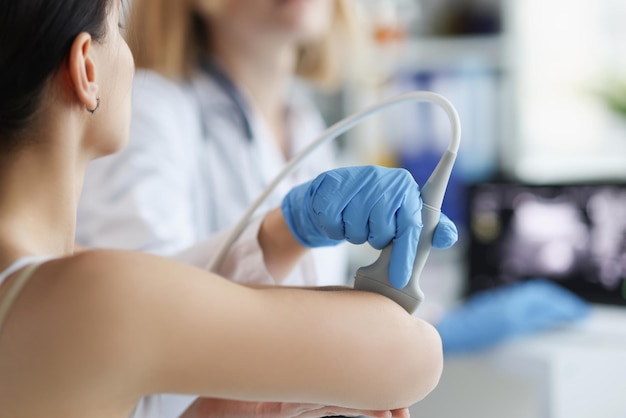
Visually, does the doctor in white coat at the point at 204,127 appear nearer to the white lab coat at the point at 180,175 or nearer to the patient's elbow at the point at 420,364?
the white lab coat at the point at 180,175

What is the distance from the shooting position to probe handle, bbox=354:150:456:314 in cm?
70

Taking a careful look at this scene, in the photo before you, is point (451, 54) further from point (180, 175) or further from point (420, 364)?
point (420, 364)

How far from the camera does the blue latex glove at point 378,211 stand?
69 cm

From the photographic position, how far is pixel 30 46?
623 mm

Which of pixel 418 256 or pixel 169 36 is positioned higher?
pixel 169 36

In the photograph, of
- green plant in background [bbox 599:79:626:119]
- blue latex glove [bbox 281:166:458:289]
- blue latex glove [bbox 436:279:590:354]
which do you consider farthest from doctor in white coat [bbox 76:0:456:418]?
green plant in background [bbox 599:79:626:119]

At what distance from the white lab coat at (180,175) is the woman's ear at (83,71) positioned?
381mm

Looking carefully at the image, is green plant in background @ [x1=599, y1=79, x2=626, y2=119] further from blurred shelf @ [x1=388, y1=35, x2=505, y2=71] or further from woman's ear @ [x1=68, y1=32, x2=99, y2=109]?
woman's ear @ [x1=68, y1=32, x2=99, y2=109]

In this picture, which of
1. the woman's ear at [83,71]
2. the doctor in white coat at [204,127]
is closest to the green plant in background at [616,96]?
the doctor in white coat at [204,127]

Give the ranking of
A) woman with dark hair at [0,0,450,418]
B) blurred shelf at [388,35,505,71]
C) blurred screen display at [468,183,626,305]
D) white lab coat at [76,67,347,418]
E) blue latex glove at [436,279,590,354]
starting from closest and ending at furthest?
woman with dark hair at [0,0,450,418]
white lab coat at [76,67,347,418]
blue latex glove at [436,279,590,354]
blurred screen display at [468,183,626,305]
blurred shelf at [388,35,505,71]

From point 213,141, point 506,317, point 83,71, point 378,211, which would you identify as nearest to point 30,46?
point 83,71

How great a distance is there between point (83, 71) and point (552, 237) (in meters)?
1.40

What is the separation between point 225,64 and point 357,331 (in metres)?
1.06

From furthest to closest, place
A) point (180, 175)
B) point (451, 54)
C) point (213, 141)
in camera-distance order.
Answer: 1. point (451, 54)
2. point (213, 141)
3. point (180, 175)
